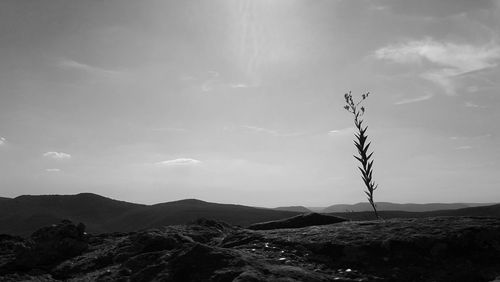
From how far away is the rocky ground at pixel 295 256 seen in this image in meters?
4.33

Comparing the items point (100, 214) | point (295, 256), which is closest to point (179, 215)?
point (100, 214)

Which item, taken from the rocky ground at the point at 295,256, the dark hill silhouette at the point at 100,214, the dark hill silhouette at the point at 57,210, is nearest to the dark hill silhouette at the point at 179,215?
the dark hill silhouette at the point at 100,214

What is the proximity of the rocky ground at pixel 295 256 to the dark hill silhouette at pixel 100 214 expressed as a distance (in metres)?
31.4

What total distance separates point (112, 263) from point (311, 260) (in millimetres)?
3051

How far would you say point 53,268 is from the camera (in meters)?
6.06

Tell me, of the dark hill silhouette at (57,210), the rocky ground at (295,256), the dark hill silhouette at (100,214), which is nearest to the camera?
the rocky ground at (295,256)

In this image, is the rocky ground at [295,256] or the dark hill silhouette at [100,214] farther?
the dark hill silhouette at [100,214]

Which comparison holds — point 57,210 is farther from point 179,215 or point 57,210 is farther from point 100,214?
point 179,215

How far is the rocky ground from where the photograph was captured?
171 inches

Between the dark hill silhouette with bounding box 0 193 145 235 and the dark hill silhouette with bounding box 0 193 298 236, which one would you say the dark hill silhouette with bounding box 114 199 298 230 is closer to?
the dark hill silhouette with bounding box 0 193 298 236

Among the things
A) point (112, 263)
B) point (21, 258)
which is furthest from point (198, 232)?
point (21, 258)

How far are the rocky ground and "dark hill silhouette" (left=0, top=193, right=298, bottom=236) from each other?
103 ft

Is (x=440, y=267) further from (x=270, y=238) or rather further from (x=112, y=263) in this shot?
(x=112, y=263)

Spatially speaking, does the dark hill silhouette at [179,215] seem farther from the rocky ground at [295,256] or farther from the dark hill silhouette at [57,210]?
the rocky ground at [295,256]
